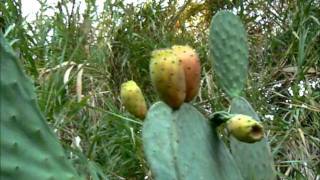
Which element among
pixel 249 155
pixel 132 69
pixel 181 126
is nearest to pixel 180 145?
pixel 181 126

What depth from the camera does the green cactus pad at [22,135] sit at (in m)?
0.74

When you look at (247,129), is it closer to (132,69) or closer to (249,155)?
(249,155)

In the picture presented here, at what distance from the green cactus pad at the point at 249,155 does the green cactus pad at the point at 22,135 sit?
0.63 m

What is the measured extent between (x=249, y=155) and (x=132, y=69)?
140 centimetres

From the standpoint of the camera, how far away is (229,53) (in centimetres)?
144

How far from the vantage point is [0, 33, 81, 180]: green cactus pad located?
74cm

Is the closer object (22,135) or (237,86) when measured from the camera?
(22,135)

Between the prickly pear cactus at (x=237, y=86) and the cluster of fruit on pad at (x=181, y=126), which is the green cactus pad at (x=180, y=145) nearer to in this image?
the cluster of fruit on pad at (x=181, y=126)

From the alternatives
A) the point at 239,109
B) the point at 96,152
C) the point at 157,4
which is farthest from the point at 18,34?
the point at 239,109

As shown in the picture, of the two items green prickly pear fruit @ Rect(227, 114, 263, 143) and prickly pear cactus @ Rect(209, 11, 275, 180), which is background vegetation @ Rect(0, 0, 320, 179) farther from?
green prickly pear fruit @ Rect(227, 114, 263, 143)

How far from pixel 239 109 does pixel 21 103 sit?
2.20 feet

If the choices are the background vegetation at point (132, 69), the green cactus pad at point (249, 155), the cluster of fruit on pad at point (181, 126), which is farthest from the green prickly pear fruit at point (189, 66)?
the background vegetation at point (132, 69)

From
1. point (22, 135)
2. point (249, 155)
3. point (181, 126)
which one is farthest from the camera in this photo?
point (249, 155)

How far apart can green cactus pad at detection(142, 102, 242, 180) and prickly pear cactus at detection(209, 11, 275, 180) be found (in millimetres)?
222
